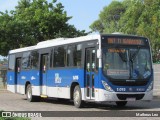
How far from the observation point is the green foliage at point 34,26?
4006cm

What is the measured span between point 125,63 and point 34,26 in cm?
2571

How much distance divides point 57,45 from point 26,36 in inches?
768

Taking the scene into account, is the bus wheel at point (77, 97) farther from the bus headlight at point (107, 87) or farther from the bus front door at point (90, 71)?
the bus headlight at point (107, 87)

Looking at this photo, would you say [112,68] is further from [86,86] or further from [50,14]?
[50,14]

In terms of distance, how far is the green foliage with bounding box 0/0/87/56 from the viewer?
40.1 meters

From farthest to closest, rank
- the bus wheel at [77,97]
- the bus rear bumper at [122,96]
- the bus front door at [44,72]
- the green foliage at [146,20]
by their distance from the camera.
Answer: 1. the green foliage at [146,20]
2. the bus front door at [44,72]
3. the bus wheel at [77,97]
4. the bus rear bumper at [122,96]

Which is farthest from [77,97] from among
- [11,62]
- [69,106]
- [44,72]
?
[11,62]

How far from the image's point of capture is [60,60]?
20.7 metres

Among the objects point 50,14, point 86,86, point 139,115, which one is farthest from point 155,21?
point 139,115

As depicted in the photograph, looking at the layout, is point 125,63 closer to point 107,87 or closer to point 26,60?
point 107,87

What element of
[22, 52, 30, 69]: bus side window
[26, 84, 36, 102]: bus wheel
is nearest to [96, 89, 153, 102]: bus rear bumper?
[26, 84, 36, 102]: bus wheel

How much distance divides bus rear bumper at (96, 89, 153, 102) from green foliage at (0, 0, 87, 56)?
22416 millimetres

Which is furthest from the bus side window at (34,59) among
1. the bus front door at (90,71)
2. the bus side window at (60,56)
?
the bus front door at (90,71)

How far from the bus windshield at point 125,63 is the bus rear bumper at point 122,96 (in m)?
0.62
